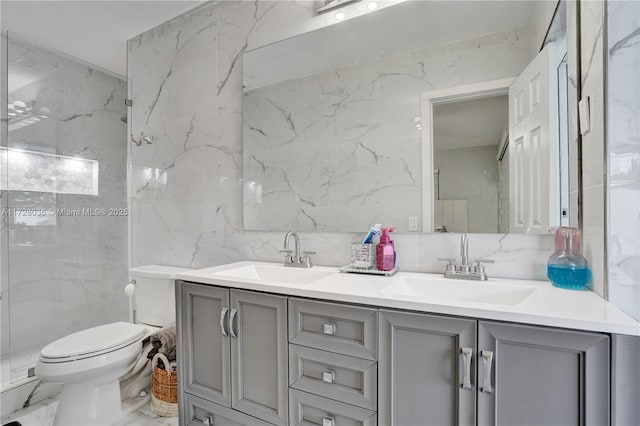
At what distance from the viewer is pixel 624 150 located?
90 centimetres

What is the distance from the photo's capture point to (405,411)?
3.25ft

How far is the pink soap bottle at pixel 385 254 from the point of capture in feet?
4.61

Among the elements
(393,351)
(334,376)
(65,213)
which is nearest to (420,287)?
(393,351)

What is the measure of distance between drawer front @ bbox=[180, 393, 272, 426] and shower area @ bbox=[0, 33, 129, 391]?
4.42 feet

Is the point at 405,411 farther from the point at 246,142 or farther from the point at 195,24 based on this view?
the point at 195,24

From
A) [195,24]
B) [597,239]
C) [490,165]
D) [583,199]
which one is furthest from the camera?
[195,24]

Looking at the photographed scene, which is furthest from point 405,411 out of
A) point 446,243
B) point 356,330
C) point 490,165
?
point 490,165

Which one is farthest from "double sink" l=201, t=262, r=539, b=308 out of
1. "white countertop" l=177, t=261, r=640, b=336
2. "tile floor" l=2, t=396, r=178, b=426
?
"tile floor" l=2, t=396, r=178, b=426

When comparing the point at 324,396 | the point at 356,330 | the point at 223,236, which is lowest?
the point at 324,396

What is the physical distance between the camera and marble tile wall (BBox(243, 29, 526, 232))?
138 centimetres

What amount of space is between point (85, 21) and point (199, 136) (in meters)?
1.14

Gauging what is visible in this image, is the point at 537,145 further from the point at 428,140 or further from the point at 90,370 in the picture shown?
the point at 90,370

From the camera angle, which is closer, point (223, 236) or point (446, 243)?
point (446, 243)

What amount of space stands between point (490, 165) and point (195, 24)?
2061 millimetres
